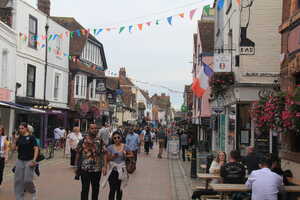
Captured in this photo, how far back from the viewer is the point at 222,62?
1697 cm

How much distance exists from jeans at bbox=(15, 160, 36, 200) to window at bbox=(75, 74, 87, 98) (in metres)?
25.7

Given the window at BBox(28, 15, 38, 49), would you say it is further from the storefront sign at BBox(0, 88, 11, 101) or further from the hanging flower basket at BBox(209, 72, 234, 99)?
the hanging flower basket at BBox(209, 72, 234, 99)

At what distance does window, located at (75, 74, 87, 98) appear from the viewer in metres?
35.0

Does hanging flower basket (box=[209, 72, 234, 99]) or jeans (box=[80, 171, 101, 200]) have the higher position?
hanging flower basket (box=[209, 72, 234, 99])

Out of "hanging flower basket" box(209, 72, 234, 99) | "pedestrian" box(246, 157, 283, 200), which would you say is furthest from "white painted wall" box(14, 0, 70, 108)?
"pedestrian" box(246, 157, 283, 200)

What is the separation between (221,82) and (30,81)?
13625 mm

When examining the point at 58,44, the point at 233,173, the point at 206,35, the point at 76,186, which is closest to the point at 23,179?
the point at 76,186

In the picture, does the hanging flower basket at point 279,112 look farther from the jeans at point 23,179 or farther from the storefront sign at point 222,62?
the storefront sign at point 222,62

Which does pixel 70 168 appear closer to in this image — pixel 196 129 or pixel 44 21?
pixel 44 21

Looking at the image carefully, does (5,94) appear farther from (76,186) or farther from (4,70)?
(76,186)

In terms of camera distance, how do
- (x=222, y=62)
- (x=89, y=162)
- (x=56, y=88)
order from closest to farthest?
1. (x=89, y=162)
2. (x=222, y=62)
3. (x=56, y=88)

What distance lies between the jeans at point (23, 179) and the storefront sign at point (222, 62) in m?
9.52

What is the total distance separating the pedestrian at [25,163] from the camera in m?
9.24

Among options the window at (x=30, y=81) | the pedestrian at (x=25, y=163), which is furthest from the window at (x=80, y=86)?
the pedestrian at (x=25, y=163)
